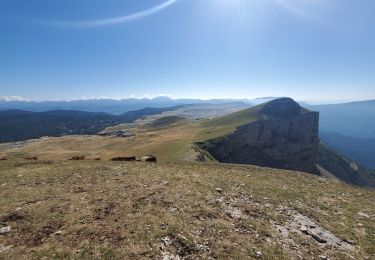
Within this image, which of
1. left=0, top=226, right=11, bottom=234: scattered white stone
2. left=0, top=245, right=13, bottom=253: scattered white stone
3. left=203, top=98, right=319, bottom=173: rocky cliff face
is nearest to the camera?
left=0, top=245, right=13, bottom=253: scattered white stone

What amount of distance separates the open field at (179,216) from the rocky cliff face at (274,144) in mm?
73869

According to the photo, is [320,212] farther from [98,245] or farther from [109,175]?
[109,175]

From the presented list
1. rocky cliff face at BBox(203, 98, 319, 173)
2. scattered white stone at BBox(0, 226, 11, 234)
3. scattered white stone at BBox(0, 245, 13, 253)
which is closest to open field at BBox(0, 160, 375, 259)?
scattered white stone at BBox(0, 245, 13, 253)

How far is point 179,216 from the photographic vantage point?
1695 cm

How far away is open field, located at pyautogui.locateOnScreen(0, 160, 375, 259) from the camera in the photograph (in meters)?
14.0

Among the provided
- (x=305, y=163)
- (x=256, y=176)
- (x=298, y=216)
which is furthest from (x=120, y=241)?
(x=305, y=163)

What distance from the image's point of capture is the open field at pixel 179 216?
45.9 feet

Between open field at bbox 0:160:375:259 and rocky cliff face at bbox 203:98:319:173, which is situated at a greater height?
open field at bbox 0:160:375:259

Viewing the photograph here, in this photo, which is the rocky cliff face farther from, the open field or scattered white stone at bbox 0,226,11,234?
scattered white stone at bbox 0,226,11,234

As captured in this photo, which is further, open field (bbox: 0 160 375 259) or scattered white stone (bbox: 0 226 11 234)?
scattered white stone (bbox: 0 226 11 234)

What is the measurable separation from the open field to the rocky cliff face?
7387 cm

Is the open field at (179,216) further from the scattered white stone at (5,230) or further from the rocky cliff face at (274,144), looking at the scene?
the rocky cliff face at (274,144)

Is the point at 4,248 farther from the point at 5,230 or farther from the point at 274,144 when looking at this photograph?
the point at 274,144

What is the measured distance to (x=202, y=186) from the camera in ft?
73.3
